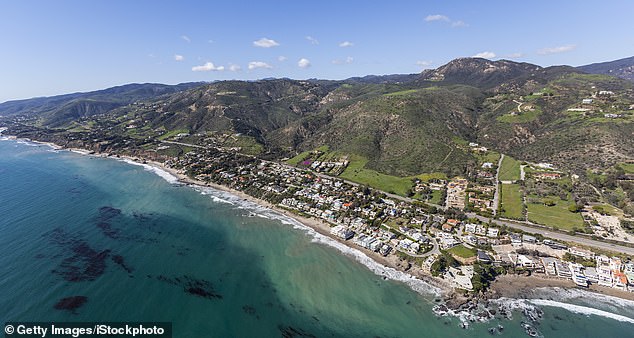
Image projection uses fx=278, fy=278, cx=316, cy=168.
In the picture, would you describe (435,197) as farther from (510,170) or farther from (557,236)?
(510,170)

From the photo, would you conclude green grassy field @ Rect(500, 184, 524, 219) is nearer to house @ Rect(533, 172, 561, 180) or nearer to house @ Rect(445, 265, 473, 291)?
house @ Rect(533, 172, 561, 180)

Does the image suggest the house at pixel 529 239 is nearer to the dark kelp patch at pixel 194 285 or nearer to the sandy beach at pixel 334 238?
the sandy beach at pixel 334 238

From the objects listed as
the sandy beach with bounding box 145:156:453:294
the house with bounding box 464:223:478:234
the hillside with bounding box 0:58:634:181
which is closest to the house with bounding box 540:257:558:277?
the house with bounding box 464:223:478:234

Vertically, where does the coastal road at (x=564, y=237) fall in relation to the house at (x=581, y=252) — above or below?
above

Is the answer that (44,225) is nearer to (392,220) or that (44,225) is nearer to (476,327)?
(392,220)

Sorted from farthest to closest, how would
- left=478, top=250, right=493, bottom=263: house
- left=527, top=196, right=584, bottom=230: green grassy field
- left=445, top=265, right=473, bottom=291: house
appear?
left=527, top=196, right=584, bottom=230: green grassy field, left=478, top=250, right=493, bottom=263: house, left=445, top=265, right=473, bottom=291: house

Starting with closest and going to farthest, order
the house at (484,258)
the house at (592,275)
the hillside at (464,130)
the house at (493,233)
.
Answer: the house at (592,275) < the house at (484,258) < the house at (493,233) < the hillside at (464,130)

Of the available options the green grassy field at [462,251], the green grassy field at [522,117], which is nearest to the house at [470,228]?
the green grassy field at [462,251]
